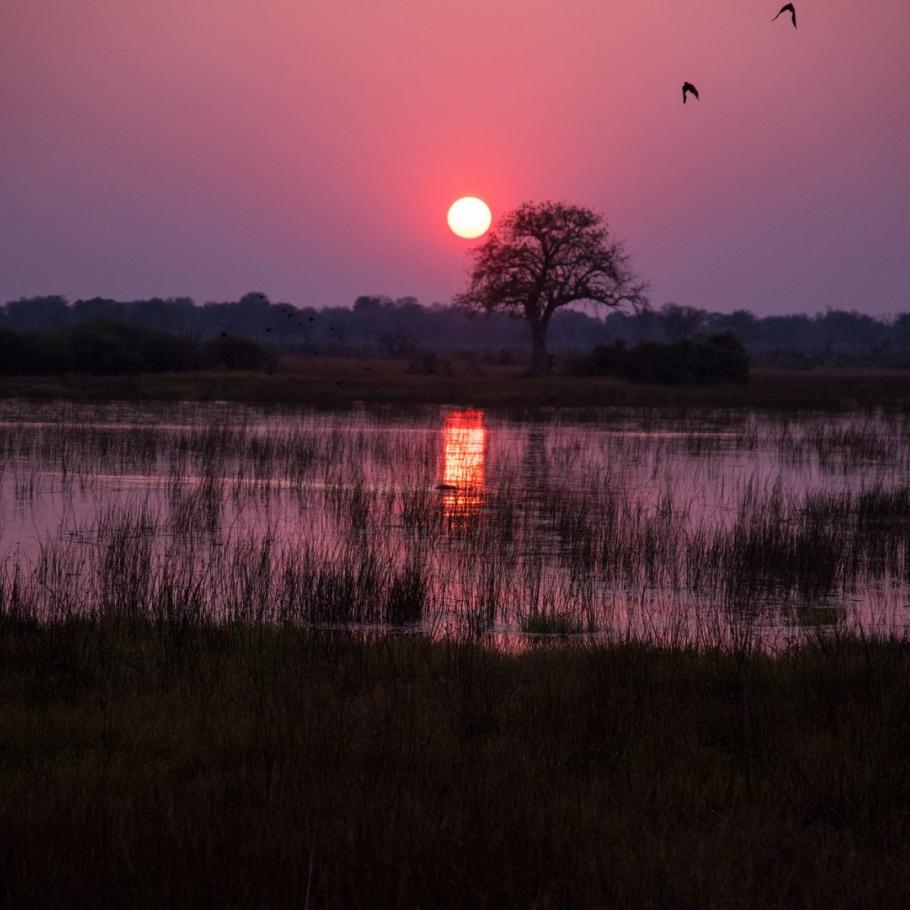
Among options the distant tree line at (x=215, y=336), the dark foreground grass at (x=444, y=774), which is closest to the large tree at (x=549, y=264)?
the distant tree line at (x=215, y=336)

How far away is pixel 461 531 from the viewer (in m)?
15.0

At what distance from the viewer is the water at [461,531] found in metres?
10.4

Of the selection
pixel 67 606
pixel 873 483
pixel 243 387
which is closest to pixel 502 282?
pixel 243 387

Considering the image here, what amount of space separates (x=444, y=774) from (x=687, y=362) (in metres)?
55.6

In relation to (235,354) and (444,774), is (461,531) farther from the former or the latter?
(235,354)

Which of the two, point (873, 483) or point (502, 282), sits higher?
point (502, 282)

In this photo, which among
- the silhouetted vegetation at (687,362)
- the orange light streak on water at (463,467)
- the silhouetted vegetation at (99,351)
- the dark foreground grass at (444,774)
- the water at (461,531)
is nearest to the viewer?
the dark foreground grass at (444,774)

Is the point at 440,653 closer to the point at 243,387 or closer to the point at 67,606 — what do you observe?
the point at 67,606

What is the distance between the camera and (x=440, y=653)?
821 cm

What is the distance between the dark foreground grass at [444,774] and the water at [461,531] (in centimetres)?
156

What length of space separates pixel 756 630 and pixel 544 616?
5.61ft

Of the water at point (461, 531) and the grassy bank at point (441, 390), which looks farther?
the grassy bank at point (441, 390)

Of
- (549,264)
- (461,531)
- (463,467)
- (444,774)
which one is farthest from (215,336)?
(444,774)

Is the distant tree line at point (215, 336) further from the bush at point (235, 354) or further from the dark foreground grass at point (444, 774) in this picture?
the dark foreground grass at point (444, 774)
